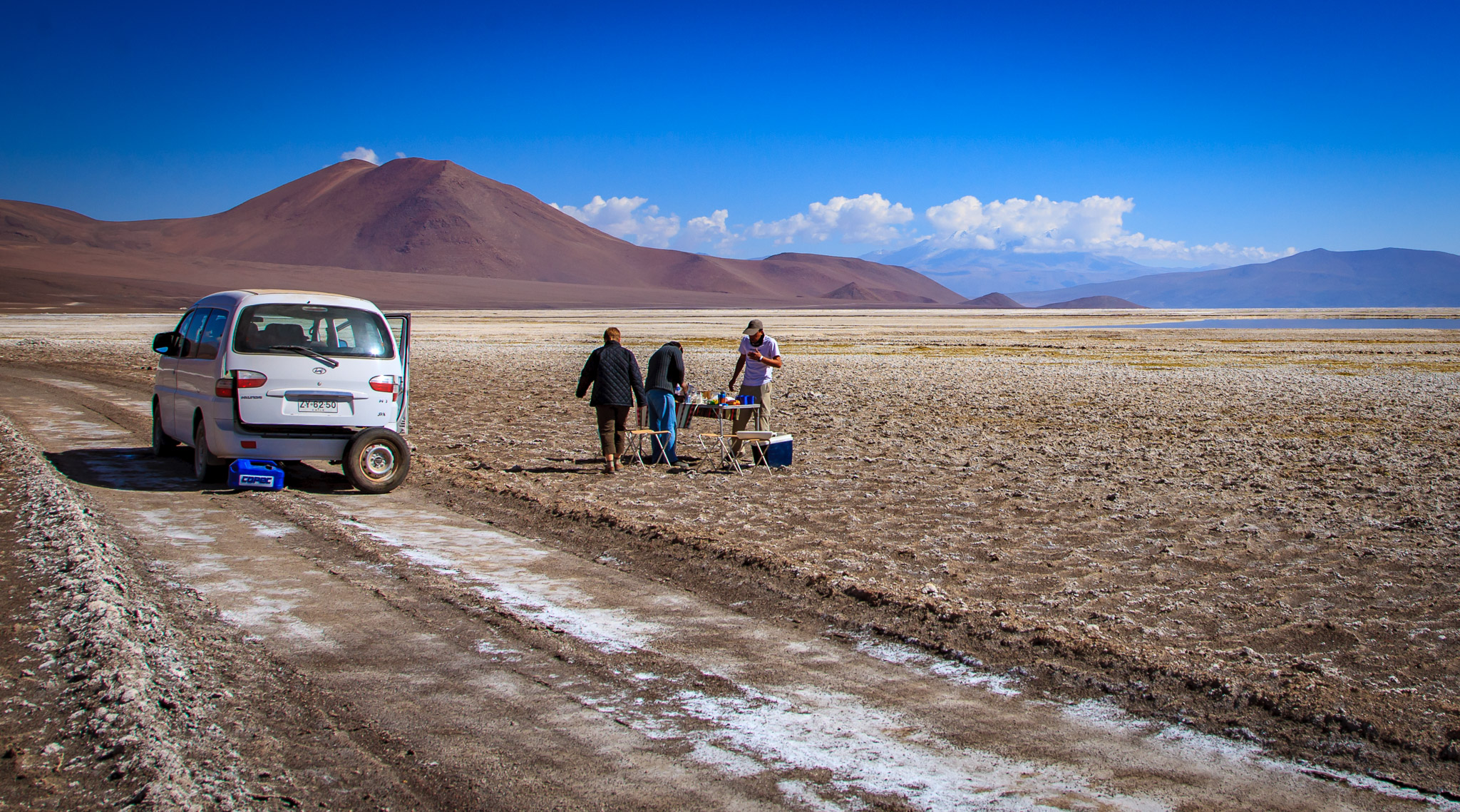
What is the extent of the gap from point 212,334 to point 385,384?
1.74 m

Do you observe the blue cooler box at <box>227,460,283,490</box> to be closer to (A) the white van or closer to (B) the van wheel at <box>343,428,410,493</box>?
(A) the white van

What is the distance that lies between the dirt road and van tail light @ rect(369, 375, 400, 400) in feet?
9.70

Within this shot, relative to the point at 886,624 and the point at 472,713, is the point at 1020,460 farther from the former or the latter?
the point at 472,713

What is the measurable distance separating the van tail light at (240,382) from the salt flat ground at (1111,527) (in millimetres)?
1932

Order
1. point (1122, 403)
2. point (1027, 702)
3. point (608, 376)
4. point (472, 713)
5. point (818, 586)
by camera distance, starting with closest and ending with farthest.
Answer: point (472, 713) < point (1027, 702) < point (818, 586) < point (608, 376) < point (1122, 403)

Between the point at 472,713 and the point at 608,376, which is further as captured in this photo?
the point at 608,376

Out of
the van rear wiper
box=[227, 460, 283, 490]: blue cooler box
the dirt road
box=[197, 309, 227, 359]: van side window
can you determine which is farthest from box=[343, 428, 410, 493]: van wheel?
the dirt road

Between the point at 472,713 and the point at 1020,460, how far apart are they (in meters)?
9.14

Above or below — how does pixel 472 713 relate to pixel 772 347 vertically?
below

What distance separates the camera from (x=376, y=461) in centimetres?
969

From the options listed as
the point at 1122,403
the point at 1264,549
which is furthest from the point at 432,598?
the point at 1122,403

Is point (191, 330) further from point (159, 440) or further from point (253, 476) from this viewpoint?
point (253, 476)

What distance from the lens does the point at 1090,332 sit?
2522 inches

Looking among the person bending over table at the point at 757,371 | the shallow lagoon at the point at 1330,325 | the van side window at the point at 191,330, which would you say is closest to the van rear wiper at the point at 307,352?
the van side window at the point at 191,330
